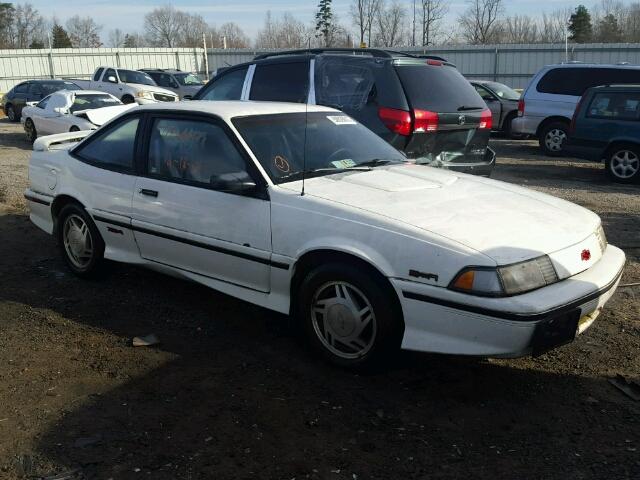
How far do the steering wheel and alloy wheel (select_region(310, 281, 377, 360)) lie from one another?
1111 mm

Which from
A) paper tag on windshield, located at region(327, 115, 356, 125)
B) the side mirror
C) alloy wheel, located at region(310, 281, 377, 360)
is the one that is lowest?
alloy wheel, located at region(310, 281, 377, 360)

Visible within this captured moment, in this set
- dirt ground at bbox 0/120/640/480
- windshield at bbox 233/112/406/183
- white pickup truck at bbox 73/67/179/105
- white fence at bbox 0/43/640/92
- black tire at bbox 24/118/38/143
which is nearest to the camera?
dirt ground at bbox 0/120/640/480

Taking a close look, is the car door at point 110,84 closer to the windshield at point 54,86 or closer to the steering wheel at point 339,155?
the windshield at point 54,86

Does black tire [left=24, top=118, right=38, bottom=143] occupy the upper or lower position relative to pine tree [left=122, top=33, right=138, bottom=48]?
lower

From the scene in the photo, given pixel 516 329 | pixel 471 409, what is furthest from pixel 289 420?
pixel 516 329

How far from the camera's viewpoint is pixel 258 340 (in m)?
4.41

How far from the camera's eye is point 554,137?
14031mm

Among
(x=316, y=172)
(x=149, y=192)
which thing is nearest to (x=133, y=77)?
(x=149, y=192)

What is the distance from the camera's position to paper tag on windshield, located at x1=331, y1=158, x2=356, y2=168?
4554mm

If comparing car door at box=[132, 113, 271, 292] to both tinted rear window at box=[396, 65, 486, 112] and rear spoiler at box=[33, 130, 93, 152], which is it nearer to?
rear spoiler at box=[33, 130, 93, 152]

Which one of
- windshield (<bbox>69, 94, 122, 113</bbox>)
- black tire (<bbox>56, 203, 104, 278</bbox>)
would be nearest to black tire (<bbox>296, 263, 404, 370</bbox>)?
black tire (<bbox>56, 203, 104, 278</bbox>)

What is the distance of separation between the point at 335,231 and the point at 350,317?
49 cm

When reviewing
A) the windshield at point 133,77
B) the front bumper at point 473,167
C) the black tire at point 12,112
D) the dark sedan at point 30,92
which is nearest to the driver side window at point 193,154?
the front bumper at point 473,167

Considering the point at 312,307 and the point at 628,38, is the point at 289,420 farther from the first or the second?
the point at 628,38
